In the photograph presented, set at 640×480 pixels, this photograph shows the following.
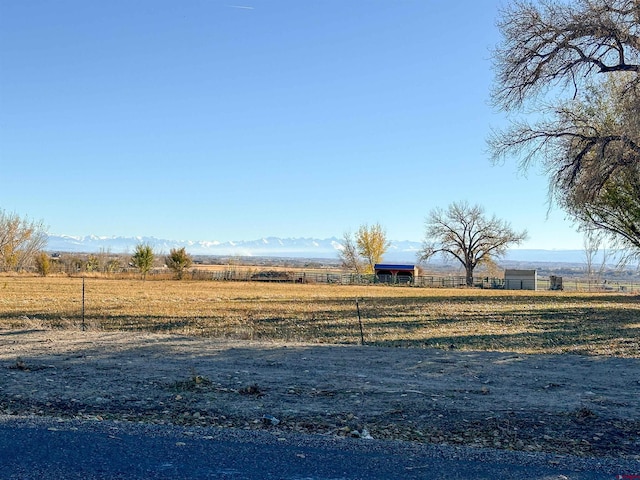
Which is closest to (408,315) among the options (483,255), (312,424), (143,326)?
(143,326)

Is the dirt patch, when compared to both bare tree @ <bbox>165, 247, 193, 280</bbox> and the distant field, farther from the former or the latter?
bare tree @ <bbox>165, 247, 193, 280</bbox>

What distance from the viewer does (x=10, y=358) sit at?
1086cm

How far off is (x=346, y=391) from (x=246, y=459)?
331 cm

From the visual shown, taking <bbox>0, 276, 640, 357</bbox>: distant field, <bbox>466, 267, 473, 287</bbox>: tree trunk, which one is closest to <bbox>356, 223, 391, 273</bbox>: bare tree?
<bbox>466, 267, 473, 287</bbox>: tree trunk

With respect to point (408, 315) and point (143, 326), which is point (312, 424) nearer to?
point (143, 326)

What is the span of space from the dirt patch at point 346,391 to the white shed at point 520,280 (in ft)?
241

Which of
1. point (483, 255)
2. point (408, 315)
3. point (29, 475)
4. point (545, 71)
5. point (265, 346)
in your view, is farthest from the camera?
Result: point (483, 255)

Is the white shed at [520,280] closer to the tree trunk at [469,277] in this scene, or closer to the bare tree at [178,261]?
the tree trunk at [469,277]

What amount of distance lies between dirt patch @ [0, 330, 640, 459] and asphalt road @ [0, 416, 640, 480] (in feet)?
1.69

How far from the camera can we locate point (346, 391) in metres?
8.52

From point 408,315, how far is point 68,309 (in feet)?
49.6

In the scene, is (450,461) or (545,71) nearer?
(450,461)

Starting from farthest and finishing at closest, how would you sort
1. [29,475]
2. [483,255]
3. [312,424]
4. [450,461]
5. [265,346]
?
[483,255], [265,346], [312,424], [450,461], [29,475]

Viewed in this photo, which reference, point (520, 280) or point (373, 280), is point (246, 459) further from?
point (520, 280)
